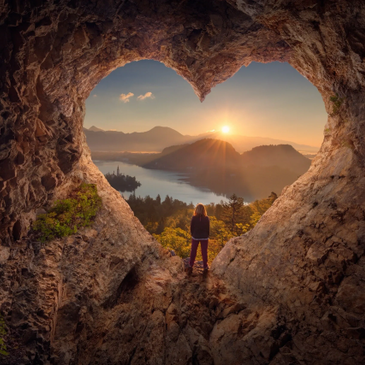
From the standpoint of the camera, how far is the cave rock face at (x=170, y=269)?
16.6ft

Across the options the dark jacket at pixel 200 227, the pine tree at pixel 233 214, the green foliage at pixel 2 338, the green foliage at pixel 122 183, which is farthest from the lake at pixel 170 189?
the green foliage at pixel 2 338

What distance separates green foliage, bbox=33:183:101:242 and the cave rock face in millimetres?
317

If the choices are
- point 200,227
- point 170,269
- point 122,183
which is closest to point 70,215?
point 170,269

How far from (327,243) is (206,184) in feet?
545

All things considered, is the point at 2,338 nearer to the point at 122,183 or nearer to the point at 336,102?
the point at 336,102

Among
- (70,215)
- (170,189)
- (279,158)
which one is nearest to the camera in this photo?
(70,215)

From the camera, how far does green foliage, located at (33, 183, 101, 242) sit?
691 cm

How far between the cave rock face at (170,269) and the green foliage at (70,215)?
32 centimetres

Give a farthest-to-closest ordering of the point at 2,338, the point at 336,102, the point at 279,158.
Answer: the point at 279,158, the point at 336,102, the point at 2,338

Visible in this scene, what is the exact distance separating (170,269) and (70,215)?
4744 mm

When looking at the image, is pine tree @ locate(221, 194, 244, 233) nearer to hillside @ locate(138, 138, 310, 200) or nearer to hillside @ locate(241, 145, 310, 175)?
hillside @ locate(138, 138, 310, 200)

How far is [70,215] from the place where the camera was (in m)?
7.70

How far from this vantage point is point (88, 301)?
6.52 meters

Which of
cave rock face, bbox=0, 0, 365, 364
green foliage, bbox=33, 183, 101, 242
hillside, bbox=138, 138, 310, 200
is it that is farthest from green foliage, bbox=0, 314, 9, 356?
A: hillside, bbox=138, 138, 310, 200
